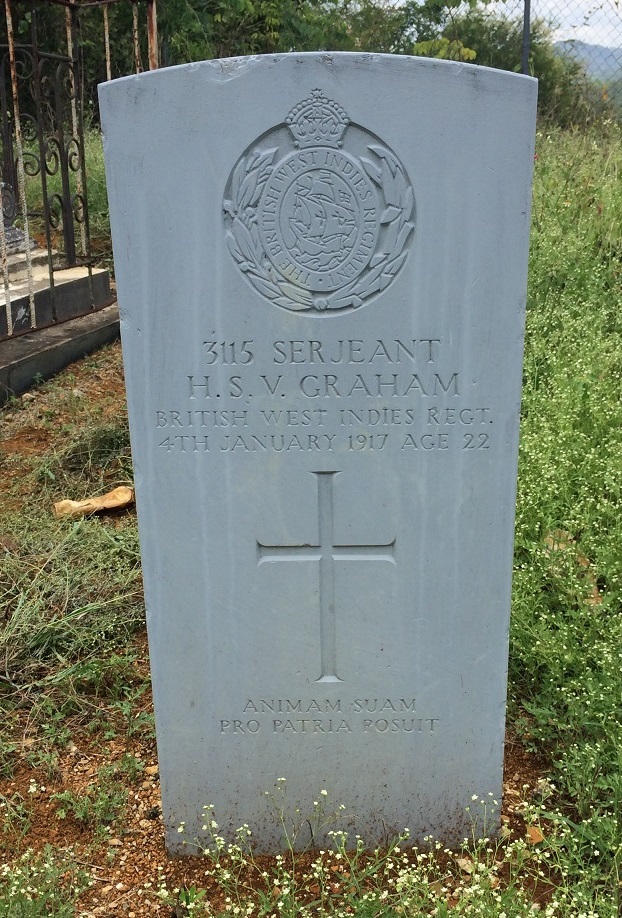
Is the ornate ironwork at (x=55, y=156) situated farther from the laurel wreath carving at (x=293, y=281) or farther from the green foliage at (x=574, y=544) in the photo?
the laurel wreath carving at (x=293, y=281)

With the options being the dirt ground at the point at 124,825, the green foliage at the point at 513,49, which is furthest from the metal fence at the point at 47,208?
the green foliage at the point at 513,49

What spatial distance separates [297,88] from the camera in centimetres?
189

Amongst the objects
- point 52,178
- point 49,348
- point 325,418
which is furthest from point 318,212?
point 52,178

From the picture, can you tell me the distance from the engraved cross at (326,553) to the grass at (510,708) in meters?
0.59

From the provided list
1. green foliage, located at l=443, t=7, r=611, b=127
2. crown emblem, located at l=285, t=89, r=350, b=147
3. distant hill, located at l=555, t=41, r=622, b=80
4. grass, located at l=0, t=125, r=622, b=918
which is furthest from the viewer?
green foliage, located at l=443, t=7, r=611, b=127

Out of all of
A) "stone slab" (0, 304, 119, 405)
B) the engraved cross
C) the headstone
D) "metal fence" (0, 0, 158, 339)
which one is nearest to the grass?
the headstone

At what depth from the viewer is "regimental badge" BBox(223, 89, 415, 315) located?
1.94 metres

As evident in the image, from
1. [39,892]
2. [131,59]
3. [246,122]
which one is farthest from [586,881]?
[131,59]

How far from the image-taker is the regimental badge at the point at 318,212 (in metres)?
1.94

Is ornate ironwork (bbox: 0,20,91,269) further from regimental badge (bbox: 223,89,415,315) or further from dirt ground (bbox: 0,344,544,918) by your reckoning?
regimental badge (bbox: 223,89,415,315)

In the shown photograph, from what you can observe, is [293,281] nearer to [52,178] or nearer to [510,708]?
[510,708]

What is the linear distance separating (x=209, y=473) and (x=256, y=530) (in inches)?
7.6

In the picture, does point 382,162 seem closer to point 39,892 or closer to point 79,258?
point 39,892

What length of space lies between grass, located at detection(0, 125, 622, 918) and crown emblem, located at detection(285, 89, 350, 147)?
166 centimetres
